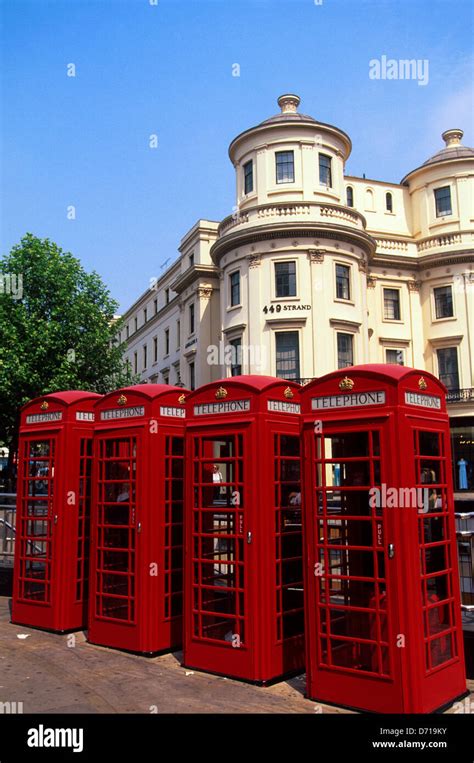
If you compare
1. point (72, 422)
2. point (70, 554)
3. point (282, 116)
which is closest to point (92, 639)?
point (70, 554)

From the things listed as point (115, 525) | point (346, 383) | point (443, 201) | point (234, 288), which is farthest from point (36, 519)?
point (443, 201)

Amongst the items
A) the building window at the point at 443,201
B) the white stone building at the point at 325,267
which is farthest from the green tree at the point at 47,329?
the building window at the point at 443,201

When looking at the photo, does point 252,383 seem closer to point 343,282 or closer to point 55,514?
point 55,514

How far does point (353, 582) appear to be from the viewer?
701 cm

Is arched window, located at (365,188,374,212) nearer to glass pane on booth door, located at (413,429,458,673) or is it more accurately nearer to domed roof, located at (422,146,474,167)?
domed roof, located at (422,146,474,167)

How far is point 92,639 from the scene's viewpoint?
341 inches

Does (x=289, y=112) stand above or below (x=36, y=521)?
above

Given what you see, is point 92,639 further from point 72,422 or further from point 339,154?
point 339,154

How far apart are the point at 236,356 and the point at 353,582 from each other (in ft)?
75.8
